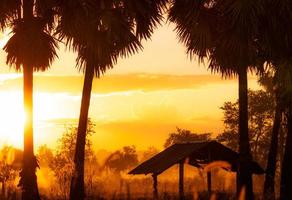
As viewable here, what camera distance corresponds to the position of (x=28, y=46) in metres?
26.7

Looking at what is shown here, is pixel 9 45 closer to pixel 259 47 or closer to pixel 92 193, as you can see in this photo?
pixel 92 193

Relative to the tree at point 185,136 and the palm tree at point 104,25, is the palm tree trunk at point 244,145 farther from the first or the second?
the tree at point 185,136

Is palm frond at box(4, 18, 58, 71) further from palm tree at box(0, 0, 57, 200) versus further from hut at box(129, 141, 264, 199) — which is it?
hut at box(129, 141, 264, 199)

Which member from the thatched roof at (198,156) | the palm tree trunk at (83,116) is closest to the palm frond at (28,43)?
the palm tree trunk at (83,116)

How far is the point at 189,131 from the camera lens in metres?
85.8

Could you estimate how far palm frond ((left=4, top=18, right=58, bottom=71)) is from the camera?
26531 mm

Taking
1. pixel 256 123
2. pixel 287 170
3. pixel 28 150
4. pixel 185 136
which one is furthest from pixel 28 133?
pixel 185 136

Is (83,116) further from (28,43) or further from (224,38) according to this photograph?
(224,38)

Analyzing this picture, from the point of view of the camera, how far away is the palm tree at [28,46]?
86.8 feet

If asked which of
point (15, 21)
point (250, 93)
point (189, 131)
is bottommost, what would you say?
point (189, 131)

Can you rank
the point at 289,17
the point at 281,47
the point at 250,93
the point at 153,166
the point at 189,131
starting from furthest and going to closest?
the point at 189,131
the point at 250,93
the point at 153,166
the point at 281,47
the point at 289,17

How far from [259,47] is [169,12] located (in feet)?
11.8

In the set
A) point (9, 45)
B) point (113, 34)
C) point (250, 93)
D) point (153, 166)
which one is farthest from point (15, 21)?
point (250, 93)

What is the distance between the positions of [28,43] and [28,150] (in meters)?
4.05
